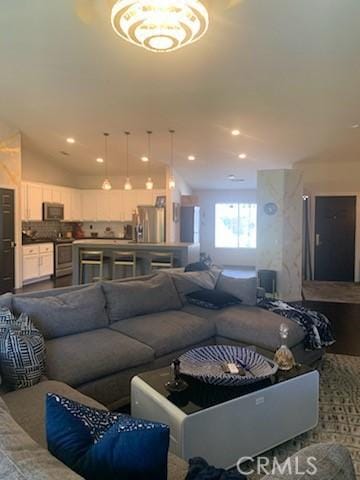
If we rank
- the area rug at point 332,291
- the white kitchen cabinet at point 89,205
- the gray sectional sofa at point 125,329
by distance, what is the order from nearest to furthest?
1. the gray sectional sofa at point 125,329
2. the area rug at point 332,291
3. the white kitchen cabinet at point 89,205

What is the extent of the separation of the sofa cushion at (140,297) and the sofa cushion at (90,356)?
1.25 ft

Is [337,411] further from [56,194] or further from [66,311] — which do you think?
[56,194]

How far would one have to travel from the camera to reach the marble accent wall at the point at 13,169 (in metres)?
6.79

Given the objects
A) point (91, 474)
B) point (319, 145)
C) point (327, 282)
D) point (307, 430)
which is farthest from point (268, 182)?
point (91, 474)

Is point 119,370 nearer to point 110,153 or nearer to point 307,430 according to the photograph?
point 307,430

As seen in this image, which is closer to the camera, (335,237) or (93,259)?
(93,259)

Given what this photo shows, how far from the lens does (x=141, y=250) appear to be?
21.5ft

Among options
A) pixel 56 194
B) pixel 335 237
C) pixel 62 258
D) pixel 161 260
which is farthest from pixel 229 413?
pixel 56 194

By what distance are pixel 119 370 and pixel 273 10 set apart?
11.1ft

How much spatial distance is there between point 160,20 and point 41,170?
24.3 ft

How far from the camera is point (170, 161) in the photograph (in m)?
8.45

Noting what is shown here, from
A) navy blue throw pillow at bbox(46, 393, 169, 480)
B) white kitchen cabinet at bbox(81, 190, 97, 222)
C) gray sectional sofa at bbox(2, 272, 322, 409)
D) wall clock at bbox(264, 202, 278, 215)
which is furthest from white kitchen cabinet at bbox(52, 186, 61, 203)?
navy blue throw pillow at bbox(46, 393, 169, 480)

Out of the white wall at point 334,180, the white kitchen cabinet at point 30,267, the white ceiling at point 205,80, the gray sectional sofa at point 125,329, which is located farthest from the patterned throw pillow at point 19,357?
the white wall at point 334,180

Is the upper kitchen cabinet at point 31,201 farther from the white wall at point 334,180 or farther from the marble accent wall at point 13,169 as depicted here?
the white wall at point 334,180
